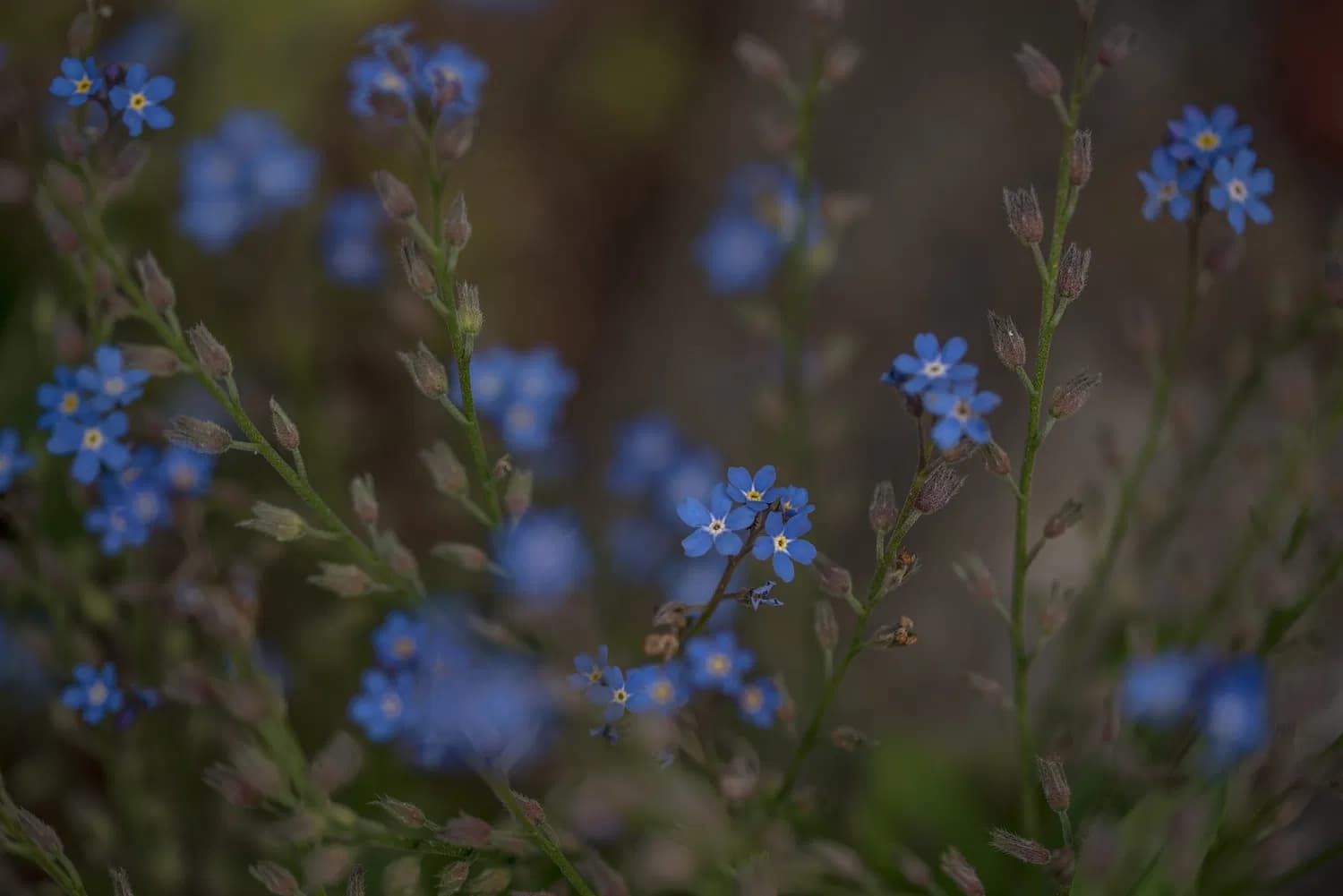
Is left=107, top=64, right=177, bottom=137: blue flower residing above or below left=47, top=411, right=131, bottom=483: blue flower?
above

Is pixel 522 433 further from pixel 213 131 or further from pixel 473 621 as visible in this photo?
pixel 213 131

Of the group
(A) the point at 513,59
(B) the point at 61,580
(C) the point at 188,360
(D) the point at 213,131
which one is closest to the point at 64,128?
(C) the point at 188,360

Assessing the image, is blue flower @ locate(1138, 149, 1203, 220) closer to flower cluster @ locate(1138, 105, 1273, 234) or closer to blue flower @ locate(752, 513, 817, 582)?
flower cluster @ locate(1138, 105, 1273, 234)

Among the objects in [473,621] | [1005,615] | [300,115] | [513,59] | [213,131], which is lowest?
[473,621]

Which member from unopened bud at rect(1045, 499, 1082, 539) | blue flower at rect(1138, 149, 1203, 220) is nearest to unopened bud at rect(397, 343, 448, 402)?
unopened bud at rect(1045, 499, 1082, 539)

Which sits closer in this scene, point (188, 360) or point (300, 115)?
point (188, 360)

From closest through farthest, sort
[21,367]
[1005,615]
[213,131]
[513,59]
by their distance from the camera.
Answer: [1005,615] → [21,367] → [213,131] → [513,59]

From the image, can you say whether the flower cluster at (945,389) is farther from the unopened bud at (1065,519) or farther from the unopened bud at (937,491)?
the unopened bud at (1065,519)
